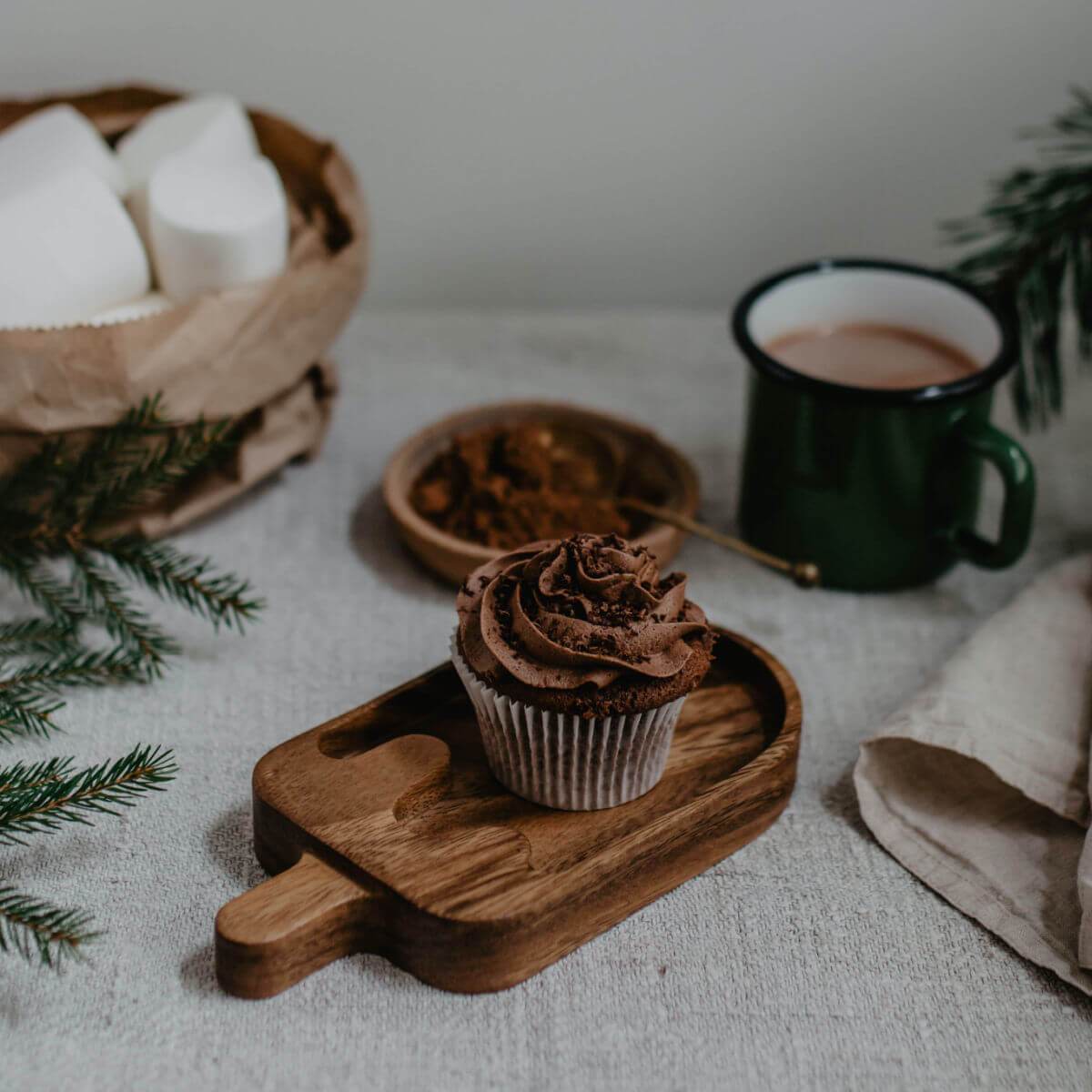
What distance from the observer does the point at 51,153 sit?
89 cm

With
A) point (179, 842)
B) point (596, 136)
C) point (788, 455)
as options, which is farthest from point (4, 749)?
point (596, 136)

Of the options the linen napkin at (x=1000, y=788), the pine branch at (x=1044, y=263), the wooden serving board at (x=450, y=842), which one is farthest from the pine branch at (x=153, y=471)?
the pine branch at (x=1044, y=263)

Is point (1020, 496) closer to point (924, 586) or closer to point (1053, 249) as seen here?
point (924, 586)

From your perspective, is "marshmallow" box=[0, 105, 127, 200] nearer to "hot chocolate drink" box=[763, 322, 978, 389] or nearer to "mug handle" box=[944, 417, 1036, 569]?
"hot chocolate drink" box=[763, 322, 978, 389]

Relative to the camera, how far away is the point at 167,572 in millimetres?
833

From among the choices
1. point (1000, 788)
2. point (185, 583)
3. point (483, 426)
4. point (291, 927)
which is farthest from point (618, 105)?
point (291, 927)

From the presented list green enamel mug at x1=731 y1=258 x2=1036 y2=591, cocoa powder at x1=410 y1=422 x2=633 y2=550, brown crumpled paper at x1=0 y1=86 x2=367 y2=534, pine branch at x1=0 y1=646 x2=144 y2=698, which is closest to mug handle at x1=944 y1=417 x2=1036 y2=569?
green enamel mug at x1=731 y1=258 x2=1036 y2=591

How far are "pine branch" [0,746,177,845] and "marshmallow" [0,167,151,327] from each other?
12.3 inches

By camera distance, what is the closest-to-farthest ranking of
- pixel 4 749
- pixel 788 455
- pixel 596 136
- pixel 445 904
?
pixel 445 904
pixel 4 749
pixel 788 455
pixel 596 136

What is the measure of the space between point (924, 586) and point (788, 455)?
0.15 metres

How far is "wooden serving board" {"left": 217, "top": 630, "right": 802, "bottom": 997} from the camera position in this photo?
0.59m

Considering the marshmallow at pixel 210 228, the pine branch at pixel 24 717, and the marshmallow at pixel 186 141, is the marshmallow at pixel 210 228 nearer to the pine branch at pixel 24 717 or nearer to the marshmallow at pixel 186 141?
the marshmallow at pixel 186 141

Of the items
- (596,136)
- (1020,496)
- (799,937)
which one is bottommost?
(799,937)

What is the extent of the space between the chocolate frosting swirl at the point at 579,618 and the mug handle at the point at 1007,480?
10.4 inches
